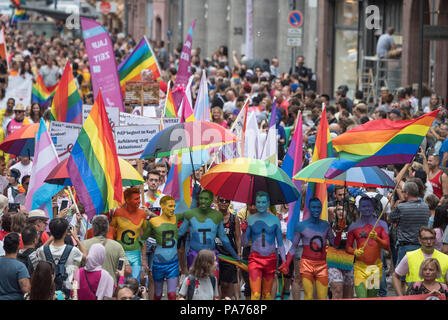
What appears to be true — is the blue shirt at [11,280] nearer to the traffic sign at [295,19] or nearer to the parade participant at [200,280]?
the parade participant at [200,280]

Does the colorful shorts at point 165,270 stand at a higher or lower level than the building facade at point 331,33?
lower

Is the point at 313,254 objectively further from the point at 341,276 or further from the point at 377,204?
the point at 377,204

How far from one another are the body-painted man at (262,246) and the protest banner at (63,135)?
3.91 metres

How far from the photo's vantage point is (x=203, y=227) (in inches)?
440

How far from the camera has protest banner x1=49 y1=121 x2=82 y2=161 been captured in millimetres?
14188

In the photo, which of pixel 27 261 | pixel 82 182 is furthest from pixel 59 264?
pixel 82 182

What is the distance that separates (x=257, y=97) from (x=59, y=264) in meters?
11.8

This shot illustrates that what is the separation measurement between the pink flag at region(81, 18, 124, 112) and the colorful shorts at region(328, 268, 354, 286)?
734cm

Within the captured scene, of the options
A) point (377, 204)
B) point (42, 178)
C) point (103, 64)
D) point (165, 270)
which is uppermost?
point (103, 64)

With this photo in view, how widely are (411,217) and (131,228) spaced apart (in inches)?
125

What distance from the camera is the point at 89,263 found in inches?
368

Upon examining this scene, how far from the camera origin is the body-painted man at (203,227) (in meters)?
11.2

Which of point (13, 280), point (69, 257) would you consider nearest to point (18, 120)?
point (69, 257)

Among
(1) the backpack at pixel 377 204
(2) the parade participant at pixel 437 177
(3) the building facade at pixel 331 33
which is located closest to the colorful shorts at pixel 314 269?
(1) the backpack at pixel 377 204
